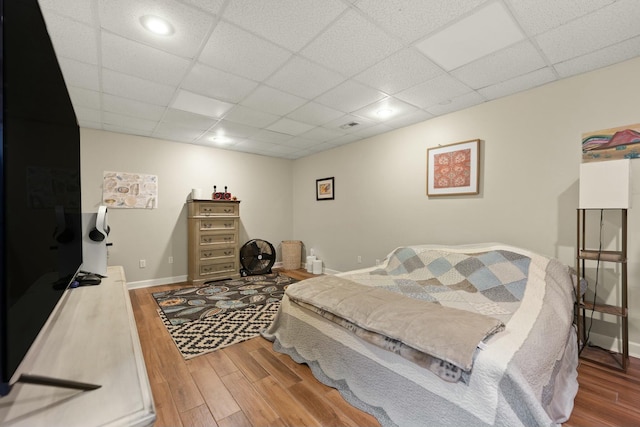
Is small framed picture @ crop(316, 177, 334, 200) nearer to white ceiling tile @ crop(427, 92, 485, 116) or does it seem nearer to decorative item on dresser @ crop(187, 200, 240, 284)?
decorative item on dresser @ crop(187, 200, 240, 284)

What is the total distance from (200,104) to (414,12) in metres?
2.24

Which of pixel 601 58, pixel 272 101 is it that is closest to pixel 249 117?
pixel 272 101

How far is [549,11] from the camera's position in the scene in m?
1.62

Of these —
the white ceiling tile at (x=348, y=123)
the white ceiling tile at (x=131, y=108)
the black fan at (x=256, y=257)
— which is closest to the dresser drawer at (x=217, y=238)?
the black fan at (x=256, y=257)

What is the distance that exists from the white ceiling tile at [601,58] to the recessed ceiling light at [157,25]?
2.90 metres

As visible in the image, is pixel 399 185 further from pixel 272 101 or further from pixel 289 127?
pixel 272 101

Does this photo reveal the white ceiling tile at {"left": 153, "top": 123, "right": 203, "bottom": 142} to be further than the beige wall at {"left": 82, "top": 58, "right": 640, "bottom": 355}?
Yes

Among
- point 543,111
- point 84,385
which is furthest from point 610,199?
point 84,385

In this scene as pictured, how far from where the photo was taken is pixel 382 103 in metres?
2.92

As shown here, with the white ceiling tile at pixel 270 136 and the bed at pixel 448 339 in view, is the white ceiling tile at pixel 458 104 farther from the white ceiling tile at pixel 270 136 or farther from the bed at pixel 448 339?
the white ceiling tile at pixel 270 136

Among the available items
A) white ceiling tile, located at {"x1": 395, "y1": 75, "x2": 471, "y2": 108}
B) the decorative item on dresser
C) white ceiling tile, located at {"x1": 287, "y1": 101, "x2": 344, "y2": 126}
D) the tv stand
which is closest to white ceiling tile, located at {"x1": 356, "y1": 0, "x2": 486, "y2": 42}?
white ceiling tile, located at {"x1": 395, "y1": 75, "x2": 471, "y2": 108}

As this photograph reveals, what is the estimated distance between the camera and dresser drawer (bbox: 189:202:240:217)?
4.28 metres

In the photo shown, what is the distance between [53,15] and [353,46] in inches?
72.4

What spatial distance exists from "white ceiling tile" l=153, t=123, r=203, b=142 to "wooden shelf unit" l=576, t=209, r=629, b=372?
173 inches
